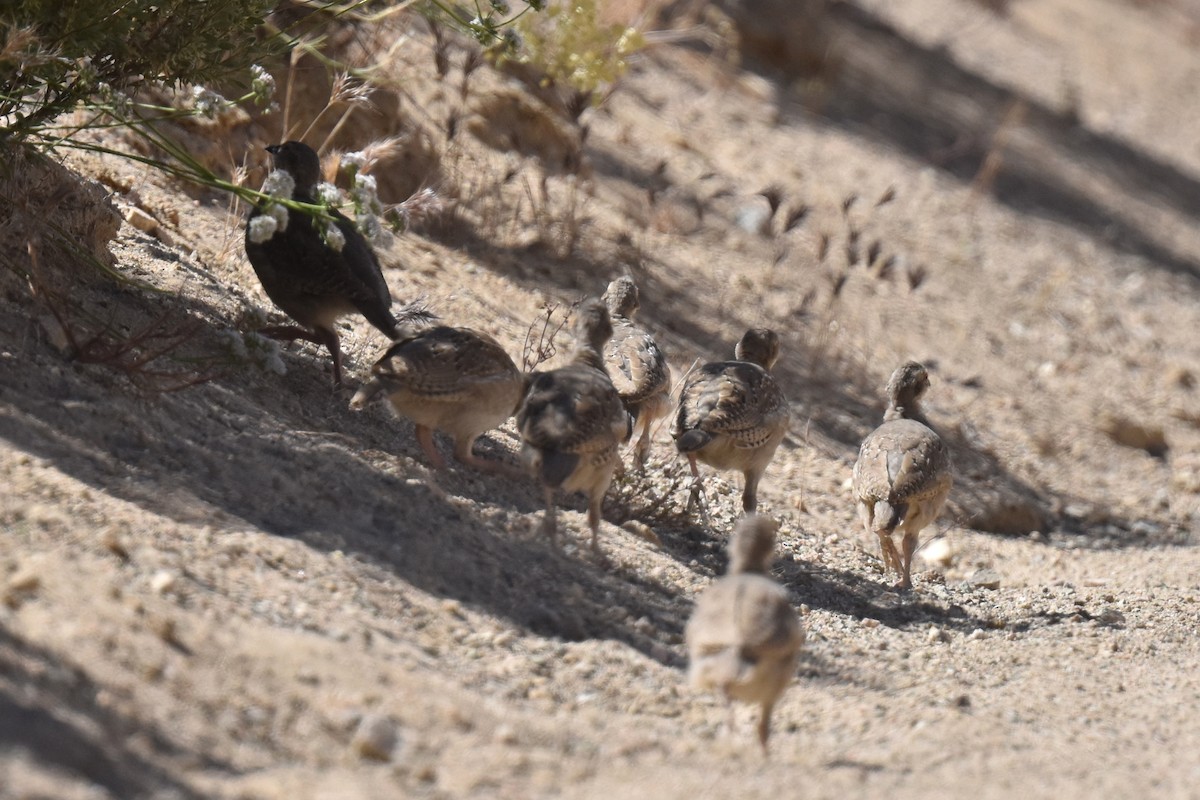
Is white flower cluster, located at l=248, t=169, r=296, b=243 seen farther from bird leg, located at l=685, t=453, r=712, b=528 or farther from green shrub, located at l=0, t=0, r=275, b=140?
bird leg, located at l=685, t=453, r=712, b=528

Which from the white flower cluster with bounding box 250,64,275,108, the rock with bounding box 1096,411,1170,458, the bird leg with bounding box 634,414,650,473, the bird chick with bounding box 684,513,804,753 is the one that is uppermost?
the rock with bounding box 1096,411,1170,458

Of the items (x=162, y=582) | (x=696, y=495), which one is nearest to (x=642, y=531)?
(x=696, y=495)

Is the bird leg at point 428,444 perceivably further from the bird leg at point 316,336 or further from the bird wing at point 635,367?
the bird wing at point 635,367

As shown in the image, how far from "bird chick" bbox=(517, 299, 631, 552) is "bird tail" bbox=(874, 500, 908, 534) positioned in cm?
167

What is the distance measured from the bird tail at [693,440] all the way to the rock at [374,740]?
3313 mm

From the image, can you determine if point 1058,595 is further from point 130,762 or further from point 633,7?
point 633,7

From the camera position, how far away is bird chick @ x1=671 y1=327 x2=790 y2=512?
7895mm

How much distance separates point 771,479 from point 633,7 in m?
6.36

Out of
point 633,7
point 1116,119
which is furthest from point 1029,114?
point 633,7

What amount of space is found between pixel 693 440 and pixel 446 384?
4.79ft

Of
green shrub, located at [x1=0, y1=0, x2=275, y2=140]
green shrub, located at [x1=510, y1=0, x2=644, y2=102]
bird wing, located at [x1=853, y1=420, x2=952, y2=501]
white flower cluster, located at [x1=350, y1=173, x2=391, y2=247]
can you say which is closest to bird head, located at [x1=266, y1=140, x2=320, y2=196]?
green shrub, located at [x1=0, y1=0, x2=275, y2=140]

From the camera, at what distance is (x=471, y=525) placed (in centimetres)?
684

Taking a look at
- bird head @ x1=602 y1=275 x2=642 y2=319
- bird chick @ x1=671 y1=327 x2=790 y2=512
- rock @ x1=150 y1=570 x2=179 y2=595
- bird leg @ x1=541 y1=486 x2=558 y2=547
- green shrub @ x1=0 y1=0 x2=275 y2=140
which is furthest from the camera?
bird head @ x1=602 y1=275 x2=642 y2=319

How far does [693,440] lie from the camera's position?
7766mm
